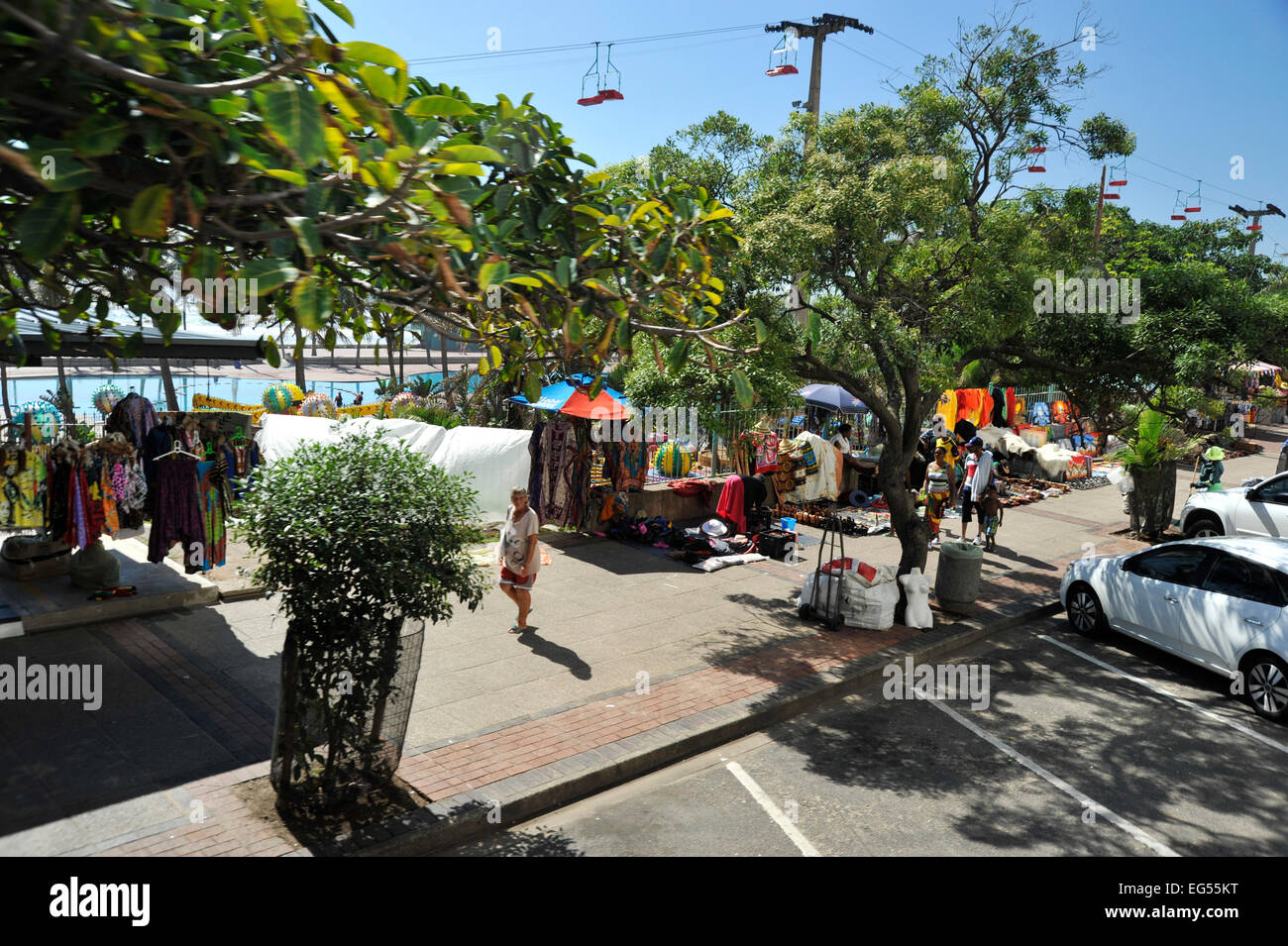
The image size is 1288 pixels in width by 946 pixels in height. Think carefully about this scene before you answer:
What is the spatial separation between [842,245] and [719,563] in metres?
5.21

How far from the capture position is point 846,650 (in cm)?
1006

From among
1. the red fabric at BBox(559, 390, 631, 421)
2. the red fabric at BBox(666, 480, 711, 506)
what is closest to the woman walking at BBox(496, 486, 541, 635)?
the red fabric at BBox(559, 390, 631, 421)

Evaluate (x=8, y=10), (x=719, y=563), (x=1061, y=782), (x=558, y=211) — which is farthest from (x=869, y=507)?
(x=8, y=10)

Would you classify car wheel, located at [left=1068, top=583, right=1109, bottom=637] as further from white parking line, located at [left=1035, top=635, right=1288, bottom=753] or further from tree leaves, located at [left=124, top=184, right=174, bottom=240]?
tree leaves, located at [left=124, top=184, right=174, bottom=240]

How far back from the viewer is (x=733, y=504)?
15.0 metres

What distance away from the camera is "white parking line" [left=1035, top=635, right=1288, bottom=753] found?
8.29m

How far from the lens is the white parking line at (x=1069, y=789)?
20.9 ft

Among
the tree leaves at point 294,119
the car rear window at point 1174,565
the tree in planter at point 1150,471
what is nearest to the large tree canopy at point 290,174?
the tree leaves at point 294,119

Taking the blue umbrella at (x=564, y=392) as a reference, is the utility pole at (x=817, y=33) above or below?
above

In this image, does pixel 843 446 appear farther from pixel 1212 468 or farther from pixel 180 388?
pixel 180 388

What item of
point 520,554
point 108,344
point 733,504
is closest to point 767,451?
point 733,504
